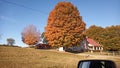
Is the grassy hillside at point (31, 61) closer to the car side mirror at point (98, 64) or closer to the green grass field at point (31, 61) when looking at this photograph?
the green grass field at point (31, 61)

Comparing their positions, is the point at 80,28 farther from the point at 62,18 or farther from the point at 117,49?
the point at 117,49

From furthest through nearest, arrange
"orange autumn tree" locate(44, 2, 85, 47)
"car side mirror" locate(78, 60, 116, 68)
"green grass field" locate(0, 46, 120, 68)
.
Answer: "orange autumn tree" locate(44, 2, 85, 47) → "green grass field" locate(0, 46, 120, 68) → "car side mirror" locate(78, 60, 116, 68)

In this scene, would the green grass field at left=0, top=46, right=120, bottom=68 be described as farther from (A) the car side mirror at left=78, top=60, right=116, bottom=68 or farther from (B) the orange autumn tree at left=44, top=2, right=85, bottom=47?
(B) the orange autumn tree at left=44, top=2, right=85, bottom=47

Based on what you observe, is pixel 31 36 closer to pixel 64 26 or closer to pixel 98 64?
pixel 64 26

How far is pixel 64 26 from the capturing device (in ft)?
181

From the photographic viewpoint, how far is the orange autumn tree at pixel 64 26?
5472 cm

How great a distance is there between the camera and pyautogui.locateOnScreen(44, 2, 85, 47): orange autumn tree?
54719mm

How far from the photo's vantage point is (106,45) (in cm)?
7388

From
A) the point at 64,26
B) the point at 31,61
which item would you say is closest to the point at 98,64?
the point at 31,61

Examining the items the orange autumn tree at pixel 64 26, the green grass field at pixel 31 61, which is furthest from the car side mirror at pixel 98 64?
the orange autumn tree at pixel 64 26

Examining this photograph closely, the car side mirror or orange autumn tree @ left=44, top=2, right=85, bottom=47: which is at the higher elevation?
orange autumn tree @ left=44, top=2, right=85, bottom=47

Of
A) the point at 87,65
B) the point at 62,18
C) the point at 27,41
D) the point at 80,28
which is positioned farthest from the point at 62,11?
the point at 87,65

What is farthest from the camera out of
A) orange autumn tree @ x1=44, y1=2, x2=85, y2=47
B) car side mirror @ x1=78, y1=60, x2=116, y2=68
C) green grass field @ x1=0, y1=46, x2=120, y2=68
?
orange autumn tree @ x1=44, y1=2, x2=85, y2=47

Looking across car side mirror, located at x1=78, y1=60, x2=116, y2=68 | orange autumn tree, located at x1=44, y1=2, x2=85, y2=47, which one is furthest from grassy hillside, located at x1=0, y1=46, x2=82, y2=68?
orange autumn tree, located at x1=44, y1=2, x2=85, y2=47
